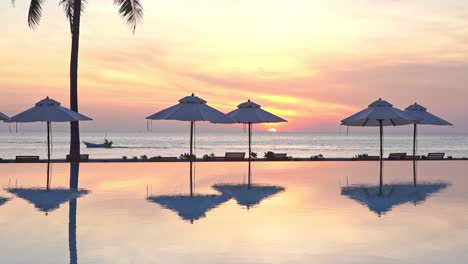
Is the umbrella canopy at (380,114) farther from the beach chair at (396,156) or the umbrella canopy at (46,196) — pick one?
the umbrella canopy at (46,196)

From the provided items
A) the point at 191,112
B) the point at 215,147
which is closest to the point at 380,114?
the point at 191,112

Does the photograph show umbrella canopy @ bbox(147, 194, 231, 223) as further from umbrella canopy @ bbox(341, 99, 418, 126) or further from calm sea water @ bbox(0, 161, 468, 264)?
umbrella canopy @ bbox(341, 99, 418, 126)

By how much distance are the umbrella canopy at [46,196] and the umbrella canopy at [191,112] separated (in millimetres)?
6948

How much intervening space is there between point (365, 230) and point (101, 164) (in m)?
17.2

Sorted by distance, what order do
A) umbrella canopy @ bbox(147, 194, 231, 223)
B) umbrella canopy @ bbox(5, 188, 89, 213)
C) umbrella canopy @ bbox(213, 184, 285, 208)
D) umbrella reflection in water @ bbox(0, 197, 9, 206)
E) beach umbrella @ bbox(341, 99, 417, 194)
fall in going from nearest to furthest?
umbrella canopy @ bbox(147, 194, 231, 223) < umbrella canopy @ bbox(5, 188, 89, 213) < umbrella reflection in water @ bbox(0, 197, 9, 206) < umbrella canopy @ bbox(213, 184, 285, 208) < beach umbrella @ bbox(341, 99, 417, 194)

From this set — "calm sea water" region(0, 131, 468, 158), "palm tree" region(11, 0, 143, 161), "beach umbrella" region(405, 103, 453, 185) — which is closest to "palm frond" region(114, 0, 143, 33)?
"palm tree" region(11, 0, 143, 161)

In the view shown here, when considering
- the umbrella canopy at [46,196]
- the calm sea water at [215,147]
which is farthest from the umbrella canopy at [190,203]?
the calm sea water at [215,147]

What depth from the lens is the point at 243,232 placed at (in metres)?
10.2

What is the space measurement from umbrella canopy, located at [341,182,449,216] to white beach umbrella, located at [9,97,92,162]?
11603mm

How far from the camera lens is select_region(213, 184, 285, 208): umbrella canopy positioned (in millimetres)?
14242

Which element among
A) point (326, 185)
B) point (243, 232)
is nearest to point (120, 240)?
point (243, 232)

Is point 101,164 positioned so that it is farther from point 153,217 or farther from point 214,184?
point 153,217

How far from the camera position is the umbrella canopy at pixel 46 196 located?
1334 cm

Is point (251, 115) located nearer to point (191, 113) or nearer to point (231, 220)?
point (191, 113)
